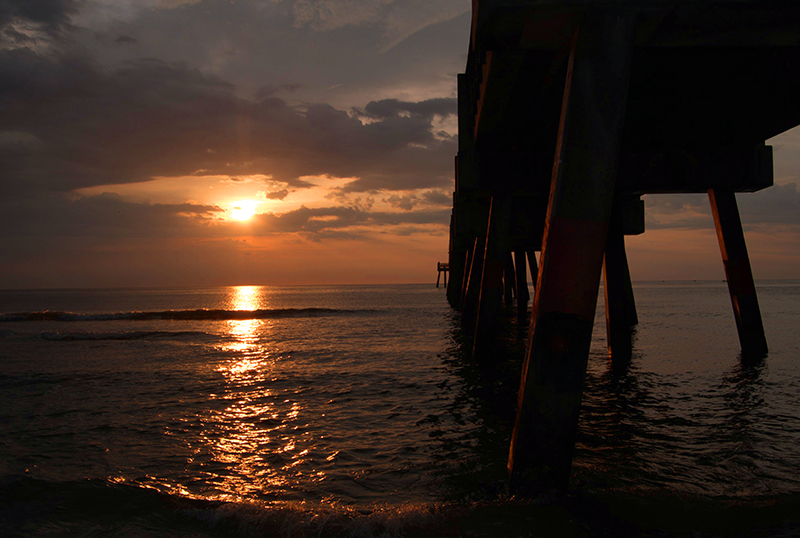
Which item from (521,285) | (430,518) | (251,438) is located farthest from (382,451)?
(521,285)

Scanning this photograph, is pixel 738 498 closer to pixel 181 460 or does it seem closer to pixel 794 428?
pixel 794 428

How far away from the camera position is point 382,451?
16.8ft

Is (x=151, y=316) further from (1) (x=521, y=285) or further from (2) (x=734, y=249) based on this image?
(2) (x=734, y=249)

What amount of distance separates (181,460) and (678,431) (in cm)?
571

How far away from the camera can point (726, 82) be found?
6402mm

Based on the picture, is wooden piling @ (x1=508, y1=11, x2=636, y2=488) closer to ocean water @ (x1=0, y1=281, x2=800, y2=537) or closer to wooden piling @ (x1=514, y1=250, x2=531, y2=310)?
ocean water @ (x1=0, y1=281, x2=800, y2=537)

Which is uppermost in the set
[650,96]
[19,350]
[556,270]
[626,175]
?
[650,96]

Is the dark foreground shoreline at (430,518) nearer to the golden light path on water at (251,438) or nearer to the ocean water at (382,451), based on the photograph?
the ocean water at (382,451)

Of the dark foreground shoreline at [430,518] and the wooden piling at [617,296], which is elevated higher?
the wooden piling at [617,296]

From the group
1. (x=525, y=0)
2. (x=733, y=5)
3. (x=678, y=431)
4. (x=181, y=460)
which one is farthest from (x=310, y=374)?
(x=733, y=5)

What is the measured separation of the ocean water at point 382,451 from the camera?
3.58 meters

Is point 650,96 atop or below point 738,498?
atop

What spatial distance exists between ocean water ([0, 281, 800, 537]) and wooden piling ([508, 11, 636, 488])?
873 millimetres

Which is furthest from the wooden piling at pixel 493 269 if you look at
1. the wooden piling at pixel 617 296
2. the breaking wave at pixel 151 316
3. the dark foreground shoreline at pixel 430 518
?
the breaking wave at pixel 151 316
